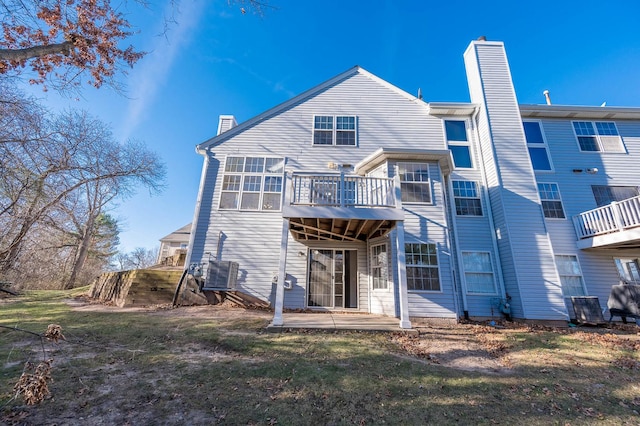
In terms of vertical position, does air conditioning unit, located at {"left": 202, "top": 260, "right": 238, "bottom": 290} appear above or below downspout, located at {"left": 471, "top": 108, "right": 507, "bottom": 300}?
below

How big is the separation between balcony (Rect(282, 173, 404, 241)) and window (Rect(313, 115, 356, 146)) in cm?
261

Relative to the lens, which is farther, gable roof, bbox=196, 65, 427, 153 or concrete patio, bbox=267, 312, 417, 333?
gable roof, bbox=196, 65, 427, 153

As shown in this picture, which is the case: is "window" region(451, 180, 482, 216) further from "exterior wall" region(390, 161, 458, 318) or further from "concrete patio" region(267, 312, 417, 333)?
"concrete patio" region(267, 312, 417, 333)

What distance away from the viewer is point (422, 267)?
8570mm

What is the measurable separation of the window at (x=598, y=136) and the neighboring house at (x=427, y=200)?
0.05m

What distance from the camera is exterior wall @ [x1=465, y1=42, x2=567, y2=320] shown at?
8633 mm

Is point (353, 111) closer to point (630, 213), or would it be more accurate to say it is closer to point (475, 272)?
point (475, 272)

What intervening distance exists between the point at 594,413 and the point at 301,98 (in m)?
12.1

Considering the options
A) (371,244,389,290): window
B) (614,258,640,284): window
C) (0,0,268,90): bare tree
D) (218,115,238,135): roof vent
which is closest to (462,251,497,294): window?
(371,244,389,290): window

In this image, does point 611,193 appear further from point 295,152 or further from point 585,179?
point 295,152

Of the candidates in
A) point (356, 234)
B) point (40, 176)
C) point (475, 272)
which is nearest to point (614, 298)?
point (475, 272)

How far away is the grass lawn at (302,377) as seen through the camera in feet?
10.2

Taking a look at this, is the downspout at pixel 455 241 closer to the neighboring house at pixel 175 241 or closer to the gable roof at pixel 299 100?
the gable roof at pixel 299 100

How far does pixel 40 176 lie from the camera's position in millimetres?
7340
